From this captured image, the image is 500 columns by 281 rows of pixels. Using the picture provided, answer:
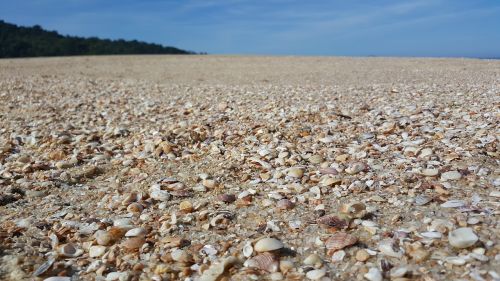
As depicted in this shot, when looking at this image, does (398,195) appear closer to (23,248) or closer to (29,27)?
(23,248)

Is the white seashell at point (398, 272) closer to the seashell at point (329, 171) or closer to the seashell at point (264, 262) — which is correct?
the seashell at point (264, 262)

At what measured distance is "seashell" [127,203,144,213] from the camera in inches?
142

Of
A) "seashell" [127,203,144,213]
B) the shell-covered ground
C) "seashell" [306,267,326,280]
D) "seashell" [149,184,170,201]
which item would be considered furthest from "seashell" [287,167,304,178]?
"seashell" [306,267,326,280]

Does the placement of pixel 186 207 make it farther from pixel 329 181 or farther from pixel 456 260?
pixel 456 260

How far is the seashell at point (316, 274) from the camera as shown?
253 cm

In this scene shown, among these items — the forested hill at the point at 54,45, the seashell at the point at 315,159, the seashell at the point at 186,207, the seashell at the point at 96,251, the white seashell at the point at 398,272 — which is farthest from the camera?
the forested hill at the point at 54,45

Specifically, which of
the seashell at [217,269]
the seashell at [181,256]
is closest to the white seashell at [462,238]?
the seashell at [217,269]

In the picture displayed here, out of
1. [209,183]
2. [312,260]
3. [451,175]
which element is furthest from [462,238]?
[209,183]

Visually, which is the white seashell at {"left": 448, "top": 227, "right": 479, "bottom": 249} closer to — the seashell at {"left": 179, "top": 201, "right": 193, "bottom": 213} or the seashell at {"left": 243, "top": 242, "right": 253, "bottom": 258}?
the seashell at {"left": 243, "top": 242, "right": 253, "bottom": 258}

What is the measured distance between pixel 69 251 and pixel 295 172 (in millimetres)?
1930

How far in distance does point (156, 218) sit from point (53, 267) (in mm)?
851

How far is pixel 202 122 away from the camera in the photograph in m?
6.59

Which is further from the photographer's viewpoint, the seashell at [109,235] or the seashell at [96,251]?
the seashell at [109,235]

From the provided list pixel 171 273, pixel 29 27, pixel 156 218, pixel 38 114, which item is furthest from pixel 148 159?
pixel 29 27
